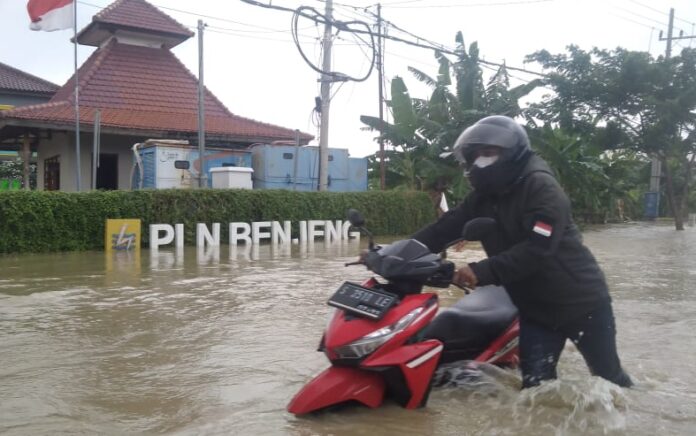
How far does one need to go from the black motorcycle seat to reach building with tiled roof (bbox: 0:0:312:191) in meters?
16.4

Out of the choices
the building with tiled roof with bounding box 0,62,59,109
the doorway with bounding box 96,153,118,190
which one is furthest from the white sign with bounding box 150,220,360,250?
the building with tiled roof with bounding box 0,62,59,109

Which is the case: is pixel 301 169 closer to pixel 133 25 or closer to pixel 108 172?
pixel 108 172

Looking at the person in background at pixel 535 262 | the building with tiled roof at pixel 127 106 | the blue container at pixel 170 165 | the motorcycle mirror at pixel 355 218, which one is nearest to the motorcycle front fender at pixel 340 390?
the person in background at pixel 535 262

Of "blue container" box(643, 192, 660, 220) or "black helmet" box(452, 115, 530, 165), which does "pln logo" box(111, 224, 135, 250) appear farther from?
"blue container" box(643, 192, 660, 220)

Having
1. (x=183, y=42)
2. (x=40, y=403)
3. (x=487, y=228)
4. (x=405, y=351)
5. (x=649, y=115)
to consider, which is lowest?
(x=40, y=403)

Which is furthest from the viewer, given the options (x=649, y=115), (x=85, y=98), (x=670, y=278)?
(x=649, y=115)

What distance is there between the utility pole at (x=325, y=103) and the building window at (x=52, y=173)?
8.31m

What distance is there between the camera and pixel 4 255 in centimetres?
1221

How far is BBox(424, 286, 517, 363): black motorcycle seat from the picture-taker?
3609 mm

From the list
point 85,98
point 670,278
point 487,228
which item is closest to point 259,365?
point 487,228

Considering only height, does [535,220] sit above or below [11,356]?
above

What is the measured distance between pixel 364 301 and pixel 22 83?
92.2 feet

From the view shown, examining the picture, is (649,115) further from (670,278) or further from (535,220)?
(535,220)

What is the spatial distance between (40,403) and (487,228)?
2648mm
